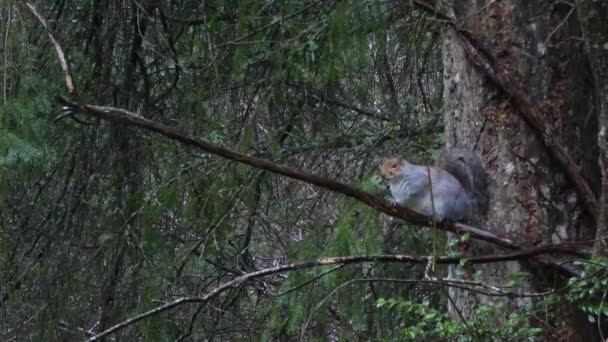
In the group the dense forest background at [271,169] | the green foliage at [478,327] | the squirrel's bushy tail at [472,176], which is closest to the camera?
the green foliage at [478,327]

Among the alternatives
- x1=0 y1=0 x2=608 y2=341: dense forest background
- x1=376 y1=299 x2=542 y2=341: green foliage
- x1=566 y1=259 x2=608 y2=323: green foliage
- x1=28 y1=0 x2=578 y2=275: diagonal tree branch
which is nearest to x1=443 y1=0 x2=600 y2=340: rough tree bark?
x1=0 y1=0 x2=608 y2=341: dense forest background

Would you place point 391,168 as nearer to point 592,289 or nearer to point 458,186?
point 458,186

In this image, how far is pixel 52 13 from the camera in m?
4.21

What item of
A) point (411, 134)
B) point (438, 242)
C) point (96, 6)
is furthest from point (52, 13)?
point (438, 242)

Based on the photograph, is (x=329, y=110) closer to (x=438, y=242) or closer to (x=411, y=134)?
(x=411, y=134)

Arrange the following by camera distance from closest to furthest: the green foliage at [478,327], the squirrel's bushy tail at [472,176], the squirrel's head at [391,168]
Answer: the green foliage at [478,327], the squirrel's bushy tail at [472,176], the squirrel's head at [391,168]

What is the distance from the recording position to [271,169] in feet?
6.93

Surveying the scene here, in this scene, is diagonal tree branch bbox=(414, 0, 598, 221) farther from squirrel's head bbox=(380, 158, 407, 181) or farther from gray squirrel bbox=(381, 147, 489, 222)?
squirrel's head bbox=(380, 158, 407, 181)

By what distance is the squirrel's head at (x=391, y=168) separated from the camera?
3018 mm

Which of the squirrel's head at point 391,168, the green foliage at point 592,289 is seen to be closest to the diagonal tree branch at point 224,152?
the green foliage at point 592,289

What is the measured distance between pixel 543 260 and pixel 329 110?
1.79 m

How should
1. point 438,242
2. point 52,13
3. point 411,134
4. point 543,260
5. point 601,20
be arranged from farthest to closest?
point 52,13 < point 411,134 < point 438,242 < point 543,260 < point 601,20

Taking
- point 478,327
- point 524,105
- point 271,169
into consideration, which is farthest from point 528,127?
point 271,169

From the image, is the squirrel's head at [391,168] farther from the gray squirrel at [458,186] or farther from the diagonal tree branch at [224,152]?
the diagonal tree branch at [224,152]
